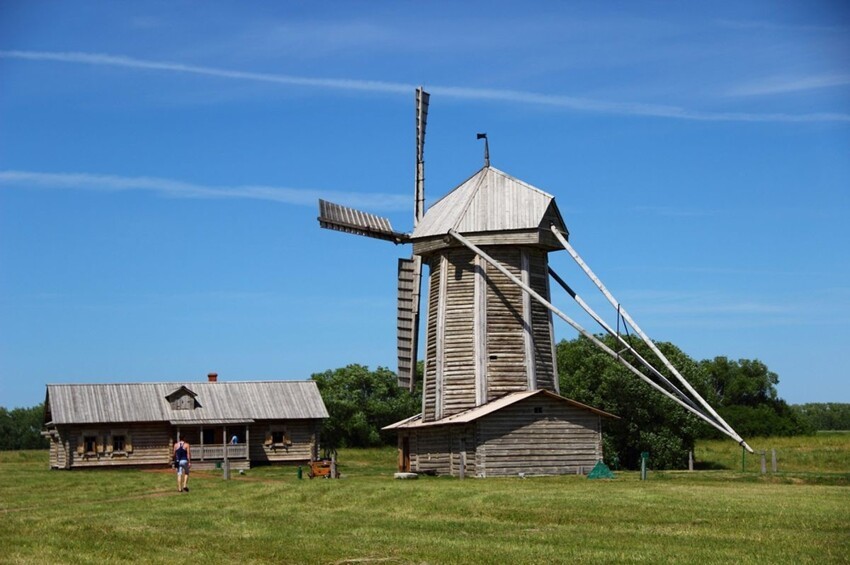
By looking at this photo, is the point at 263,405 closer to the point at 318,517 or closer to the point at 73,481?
the point at 73,481

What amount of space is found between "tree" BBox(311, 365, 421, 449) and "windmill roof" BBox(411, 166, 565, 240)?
146 feet

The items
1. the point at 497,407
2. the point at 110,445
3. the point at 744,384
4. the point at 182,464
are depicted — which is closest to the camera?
the point at 182,464

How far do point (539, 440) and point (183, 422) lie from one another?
2216 cm

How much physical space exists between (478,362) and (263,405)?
19.8 m

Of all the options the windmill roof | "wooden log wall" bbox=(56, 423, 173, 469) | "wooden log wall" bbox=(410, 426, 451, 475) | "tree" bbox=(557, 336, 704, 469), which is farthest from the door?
"wooden log wall" bbox=(56, 423, 173, 469)

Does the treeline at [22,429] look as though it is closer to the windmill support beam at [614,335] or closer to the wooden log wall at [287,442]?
the wooden log wall at [287,442]

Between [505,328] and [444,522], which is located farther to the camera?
[505,328]

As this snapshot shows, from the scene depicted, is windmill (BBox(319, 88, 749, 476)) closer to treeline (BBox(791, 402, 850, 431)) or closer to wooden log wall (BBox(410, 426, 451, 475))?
wooden log wall (BBox(410, 426, 451, 475))

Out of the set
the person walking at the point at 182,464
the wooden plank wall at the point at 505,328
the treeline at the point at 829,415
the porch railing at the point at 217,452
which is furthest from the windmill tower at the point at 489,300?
the treeline at the point at 829,415

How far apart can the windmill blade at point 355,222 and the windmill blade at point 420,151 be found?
1093 millimetres

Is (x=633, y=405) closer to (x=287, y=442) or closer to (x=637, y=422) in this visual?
(x=637, y=422)

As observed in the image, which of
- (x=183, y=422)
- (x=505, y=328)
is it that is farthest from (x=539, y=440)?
(x=183, y=422)

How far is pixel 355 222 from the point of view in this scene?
161 feet

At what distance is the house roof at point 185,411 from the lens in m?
58.8
